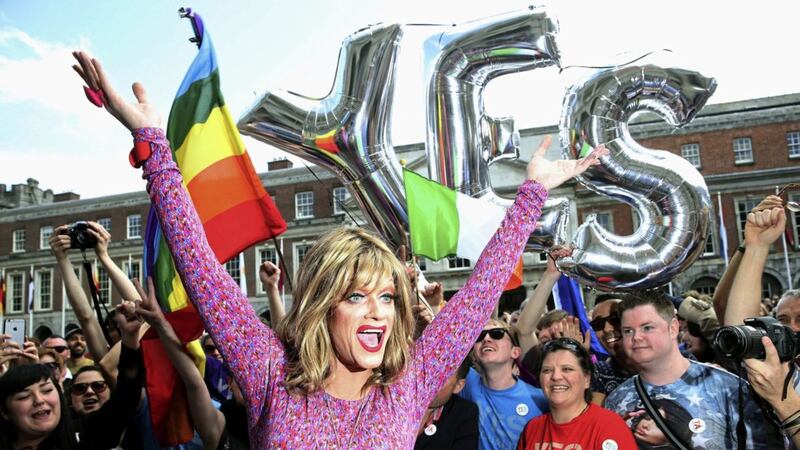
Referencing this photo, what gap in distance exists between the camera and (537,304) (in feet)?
14.1

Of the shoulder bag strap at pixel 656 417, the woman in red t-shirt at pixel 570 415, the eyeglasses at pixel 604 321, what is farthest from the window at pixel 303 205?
the shoulder bag strap at pixel 656 417

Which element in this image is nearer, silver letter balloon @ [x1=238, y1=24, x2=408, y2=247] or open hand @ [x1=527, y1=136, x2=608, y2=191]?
open hand @ [x1=527, y1=136, x2=608, y2=191]

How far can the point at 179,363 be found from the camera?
291cm

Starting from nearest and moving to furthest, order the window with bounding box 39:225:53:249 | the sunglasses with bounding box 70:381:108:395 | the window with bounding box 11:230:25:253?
the sunglasses with bounding box 70:381:108:395, the window with bounding box 39:225:53:249, the window with bounding box 11:230:25:253

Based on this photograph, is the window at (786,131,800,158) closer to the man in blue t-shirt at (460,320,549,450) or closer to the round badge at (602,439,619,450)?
the man in blue t-shirt at (460,320,549,450)

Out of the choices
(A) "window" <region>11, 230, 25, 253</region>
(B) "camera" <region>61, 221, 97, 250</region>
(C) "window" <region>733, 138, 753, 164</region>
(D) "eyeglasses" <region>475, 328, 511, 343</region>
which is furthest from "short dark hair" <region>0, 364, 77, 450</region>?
(A) "window" <region>11, 230, 25, 253</region>

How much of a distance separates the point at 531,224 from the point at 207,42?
2.23 meters

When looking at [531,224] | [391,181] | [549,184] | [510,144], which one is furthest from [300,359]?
[510,144]

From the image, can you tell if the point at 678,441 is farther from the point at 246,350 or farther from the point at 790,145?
the point at 790,145

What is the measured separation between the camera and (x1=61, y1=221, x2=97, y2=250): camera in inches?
151

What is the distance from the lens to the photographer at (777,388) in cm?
223

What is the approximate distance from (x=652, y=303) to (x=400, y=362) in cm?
189

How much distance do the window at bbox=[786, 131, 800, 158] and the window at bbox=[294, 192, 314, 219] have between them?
23.7 metres

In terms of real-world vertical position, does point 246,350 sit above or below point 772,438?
above
